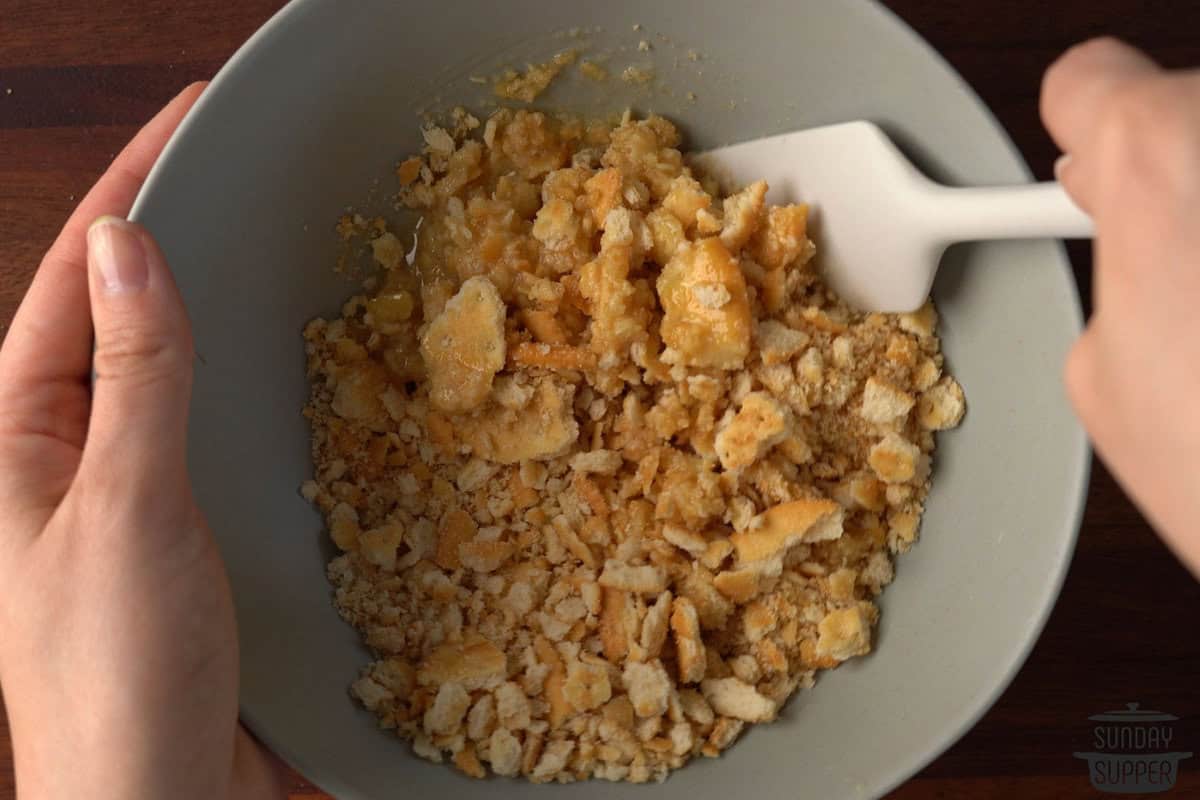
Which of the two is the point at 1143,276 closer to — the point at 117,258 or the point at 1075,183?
the point at 1075,183

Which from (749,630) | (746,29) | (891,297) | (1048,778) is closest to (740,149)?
(746,29)

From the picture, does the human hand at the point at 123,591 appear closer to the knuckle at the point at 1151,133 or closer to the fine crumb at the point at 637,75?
the fine crumb at the point at 637,75

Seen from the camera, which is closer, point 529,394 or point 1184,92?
point 1184,92

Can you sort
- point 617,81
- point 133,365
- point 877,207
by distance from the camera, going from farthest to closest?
point 617,81 < point 877,207 < point 133,365

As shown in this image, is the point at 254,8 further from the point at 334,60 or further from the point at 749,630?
the point at 749,630

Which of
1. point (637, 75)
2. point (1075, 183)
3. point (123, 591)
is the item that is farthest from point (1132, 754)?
point (123, 591)

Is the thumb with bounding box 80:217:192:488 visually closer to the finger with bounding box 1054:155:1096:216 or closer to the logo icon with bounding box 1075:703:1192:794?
the finger with bounding box 1054:155:1096:216

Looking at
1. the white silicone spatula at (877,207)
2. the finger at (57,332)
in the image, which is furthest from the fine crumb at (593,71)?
the finger at (57,332)
